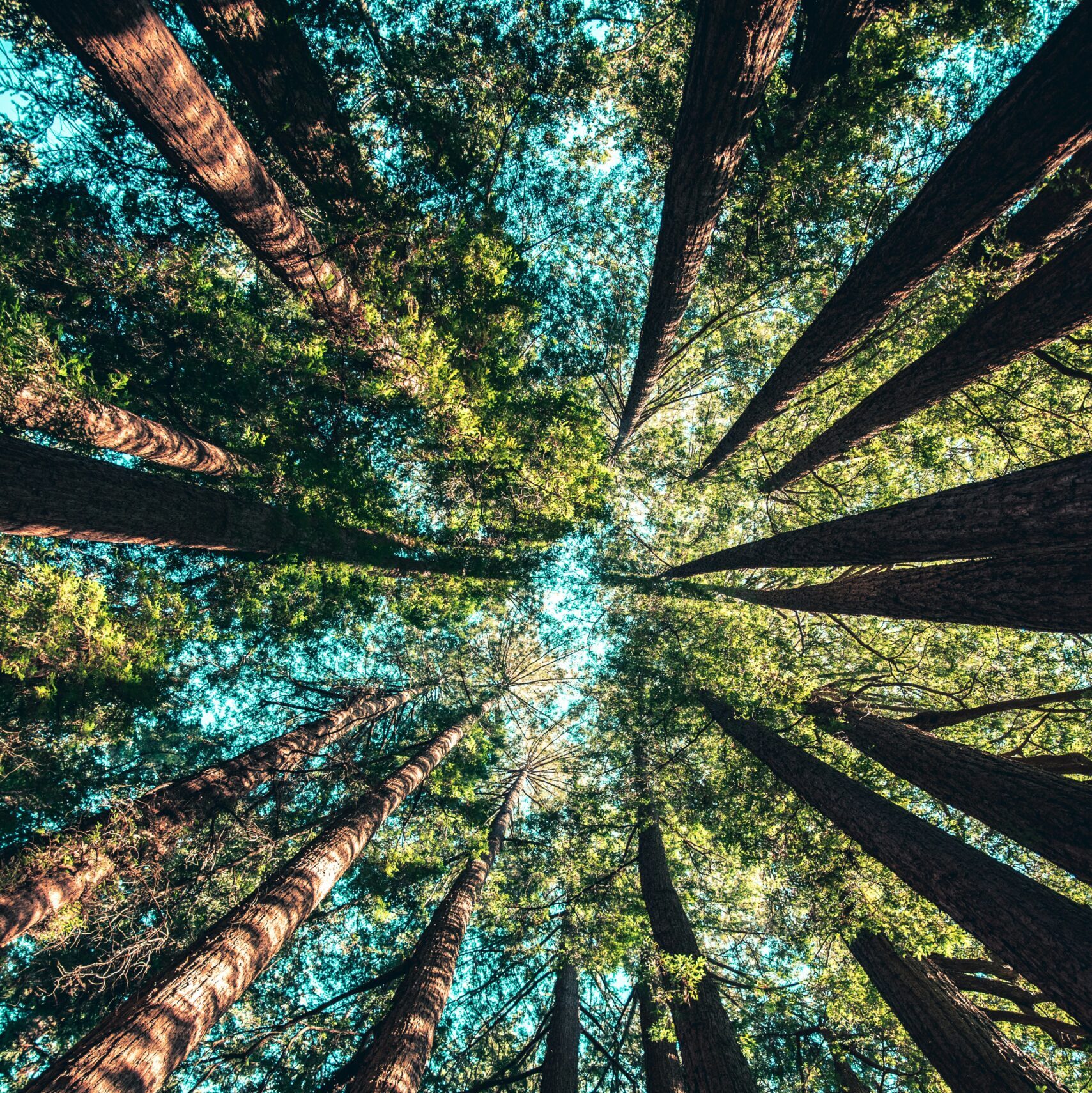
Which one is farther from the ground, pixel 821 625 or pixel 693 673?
pixel 821 625

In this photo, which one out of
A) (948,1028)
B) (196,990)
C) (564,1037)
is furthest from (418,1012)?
(948,1028)

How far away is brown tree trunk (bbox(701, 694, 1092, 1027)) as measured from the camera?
3.32 metres

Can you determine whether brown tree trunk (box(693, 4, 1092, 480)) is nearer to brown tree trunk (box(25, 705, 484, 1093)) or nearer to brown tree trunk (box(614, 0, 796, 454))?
brown tree trunk (box(614, 0, 796, 454))

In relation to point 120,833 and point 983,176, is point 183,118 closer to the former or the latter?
point 983,176

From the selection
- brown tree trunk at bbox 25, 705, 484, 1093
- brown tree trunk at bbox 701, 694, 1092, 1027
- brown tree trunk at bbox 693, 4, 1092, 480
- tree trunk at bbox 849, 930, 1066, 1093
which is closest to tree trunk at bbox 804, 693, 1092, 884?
brown tree trunk at bbox 701, 694, 1092, 1027

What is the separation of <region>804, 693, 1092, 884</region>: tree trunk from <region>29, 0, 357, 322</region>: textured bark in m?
9.74

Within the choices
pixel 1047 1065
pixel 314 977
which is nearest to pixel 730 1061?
pixel 1047 1065

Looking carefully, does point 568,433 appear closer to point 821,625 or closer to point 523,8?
point 523,8

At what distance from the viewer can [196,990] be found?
3791 mm

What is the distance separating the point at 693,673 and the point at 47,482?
10.3 m

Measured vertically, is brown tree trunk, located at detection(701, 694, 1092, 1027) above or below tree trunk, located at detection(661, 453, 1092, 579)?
below

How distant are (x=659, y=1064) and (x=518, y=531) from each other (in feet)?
28.2

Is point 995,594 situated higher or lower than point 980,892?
higher

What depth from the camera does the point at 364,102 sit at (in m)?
6.62
